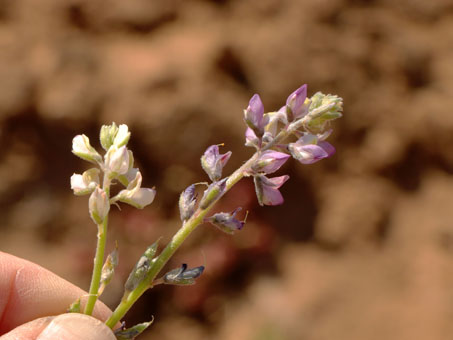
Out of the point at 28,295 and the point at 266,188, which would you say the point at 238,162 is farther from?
the point at 266,188

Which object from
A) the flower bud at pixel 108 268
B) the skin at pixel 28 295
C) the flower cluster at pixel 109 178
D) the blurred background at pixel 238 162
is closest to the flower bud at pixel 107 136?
the flower cluster at pixel 109 178

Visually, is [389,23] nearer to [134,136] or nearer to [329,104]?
[134,136]

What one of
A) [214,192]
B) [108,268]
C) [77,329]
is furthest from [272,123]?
[77,329]

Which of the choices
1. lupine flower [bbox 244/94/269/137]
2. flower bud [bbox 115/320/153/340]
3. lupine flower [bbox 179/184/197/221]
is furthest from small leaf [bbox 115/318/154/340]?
lupine flower [bbox 244/94/269/137]

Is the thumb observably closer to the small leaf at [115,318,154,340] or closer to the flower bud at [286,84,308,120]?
the small leaf at [115,318,154,340]

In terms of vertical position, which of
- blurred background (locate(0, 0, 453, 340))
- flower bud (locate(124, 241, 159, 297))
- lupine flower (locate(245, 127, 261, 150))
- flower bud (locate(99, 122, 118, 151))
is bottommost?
blurred background (locate(0, 0, 453, 340))

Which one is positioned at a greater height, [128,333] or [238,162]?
[128,333]

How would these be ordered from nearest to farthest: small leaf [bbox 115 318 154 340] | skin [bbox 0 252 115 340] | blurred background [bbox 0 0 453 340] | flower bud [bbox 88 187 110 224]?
flower bud [bbox 88 187 110 224]
small leaf [bbox 115 318 154 340]
skin [bbox 0 252 115 340]
blurred background [bbox 0 0 453 340]
